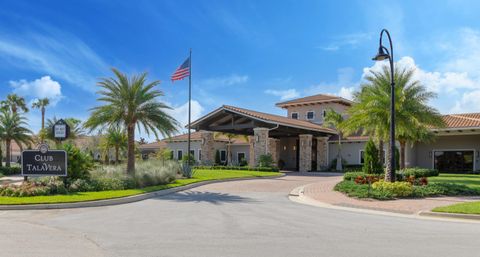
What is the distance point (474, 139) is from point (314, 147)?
13.9 m

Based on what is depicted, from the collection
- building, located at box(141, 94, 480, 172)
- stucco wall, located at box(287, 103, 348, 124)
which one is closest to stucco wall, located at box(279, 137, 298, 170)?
building, located at box(141, 94, 480, 172)

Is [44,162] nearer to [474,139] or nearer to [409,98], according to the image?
[409,98]

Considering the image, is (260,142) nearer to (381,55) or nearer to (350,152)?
(350,152)

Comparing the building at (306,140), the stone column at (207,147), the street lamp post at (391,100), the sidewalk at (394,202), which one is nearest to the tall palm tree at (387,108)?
the street lamp post at (391,100)

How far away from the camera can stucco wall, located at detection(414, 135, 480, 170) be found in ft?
106

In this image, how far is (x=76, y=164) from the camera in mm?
19047

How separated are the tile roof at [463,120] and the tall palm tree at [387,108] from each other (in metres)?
9.26

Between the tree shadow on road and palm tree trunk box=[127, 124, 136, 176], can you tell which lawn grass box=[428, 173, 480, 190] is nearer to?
the tree shadow on road

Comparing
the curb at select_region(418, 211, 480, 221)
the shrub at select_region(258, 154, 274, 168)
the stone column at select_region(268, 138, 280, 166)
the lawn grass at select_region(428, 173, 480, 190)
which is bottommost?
the curb at select_region(418, 211, 480, 221)

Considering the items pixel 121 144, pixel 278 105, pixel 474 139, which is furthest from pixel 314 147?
pixel 121 144

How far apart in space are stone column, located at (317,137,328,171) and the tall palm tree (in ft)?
55.8

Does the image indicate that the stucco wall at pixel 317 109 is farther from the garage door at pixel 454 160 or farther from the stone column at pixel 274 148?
the garage door at pixel 454 160

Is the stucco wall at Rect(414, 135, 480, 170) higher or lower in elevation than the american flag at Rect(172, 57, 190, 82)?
lower

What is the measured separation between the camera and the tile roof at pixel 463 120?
30383mm
